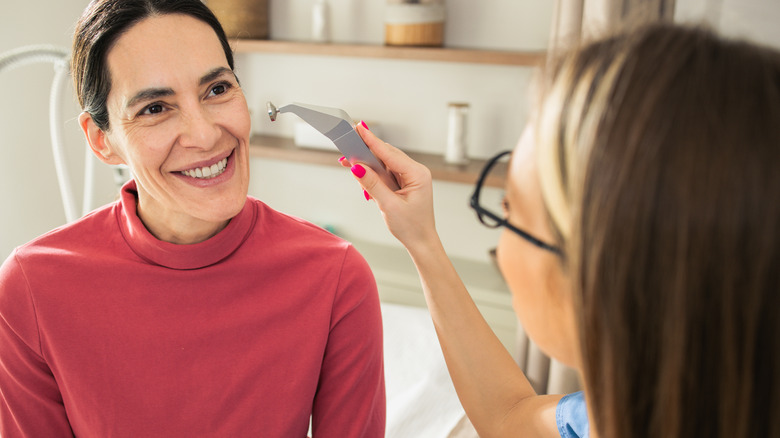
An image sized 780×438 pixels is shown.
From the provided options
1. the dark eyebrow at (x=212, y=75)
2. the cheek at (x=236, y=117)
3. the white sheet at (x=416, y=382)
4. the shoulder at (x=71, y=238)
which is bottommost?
the white sheet at (x=416, y=382)

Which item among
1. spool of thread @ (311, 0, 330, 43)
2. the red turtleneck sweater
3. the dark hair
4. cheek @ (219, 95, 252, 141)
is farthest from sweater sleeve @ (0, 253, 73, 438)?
spool of thread @ (311, 0, 330, 43)

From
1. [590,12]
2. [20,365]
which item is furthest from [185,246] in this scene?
[590,12]

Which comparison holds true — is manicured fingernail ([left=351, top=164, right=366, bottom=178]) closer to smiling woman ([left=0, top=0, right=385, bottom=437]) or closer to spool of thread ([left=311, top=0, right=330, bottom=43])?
smiling woman ([left=0, top=0, right=385, bottom=437])

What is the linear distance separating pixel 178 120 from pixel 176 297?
298 mm

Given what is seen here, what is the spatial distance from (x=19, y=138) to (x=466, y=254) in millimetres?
1563

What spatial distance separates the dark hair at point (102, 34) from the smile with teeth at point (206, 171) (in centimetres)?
17

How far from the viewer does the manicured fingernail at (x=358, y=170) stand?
0.89 metres

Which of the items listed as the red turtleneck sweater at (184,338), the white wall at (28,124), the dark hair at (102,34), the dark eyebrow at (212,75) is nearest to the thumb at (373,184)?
the red turtleneck sweater at (184,338)

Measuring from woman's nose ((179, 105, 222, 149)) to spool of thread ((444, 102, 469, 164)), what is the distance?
1.05m

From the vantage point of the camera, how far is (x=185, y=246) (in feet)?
3.54

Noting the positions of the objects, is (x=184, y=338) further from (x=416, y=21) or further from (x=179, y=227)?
(x=416, y=21)

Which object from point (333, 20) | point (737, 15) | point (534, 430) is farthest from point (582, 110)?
point (333, 20)

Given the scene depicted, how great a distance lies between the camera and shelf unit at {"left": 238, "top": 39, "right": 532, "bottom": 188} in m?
1.84

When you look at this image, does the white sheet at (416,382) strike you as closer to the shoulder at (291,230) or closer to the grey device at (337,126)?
the shoulder at (291,230)
